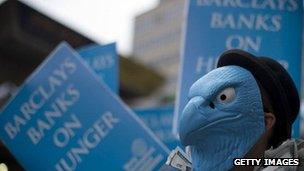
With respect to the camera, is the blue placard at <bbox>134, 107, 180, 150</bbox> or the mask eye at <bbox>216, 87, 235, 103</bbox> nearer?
the mask eye at <bbox>216, 87, 235, 103</bbox>

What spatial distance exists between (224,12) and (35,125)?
1379mm

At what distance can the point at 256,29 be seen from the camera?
4.44 meters

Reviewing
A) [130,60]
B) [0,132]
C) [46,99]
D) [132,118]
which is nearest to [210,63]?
[132,118]

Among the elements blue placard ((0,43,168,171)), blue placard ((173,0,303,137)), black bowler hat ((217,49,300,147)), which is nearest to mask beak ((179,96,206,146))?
black bowler hat ((217,49,300,147))

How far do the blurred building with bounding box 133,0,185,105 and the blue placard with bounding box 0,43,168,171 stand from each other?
66.7 metres

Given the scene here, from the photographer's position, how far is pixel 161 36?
255 ft

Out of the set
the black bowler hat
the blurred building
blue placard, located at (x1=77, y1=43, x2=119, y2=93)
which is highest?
the blurred building

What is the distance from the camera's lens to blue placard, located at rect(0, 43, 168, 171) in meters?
3.78

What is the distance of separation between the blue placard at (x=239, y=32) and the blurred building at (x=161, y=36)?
6638cm

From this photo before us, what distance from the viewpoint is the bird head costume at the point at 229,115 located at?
312cm

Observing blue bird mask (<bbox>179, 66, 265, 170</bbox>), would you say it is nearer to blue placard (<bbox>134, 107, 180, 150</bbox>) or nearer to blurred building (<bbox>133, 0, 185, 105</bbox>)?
blue placard (<bbox>134, 107, 180, 150</bbox>)

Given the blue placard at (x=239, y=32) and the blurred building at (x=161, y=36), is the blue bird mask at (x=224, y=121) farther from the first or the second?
the blurred building at (x=161, y=36)

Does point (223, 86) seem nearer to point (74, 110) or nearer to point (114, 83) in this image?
point (74, 110)

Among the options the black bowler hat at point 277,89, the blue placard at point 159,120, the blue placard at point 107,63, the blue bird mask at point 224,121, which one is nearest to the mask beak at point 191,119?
the blue bird mask at point 224,121
